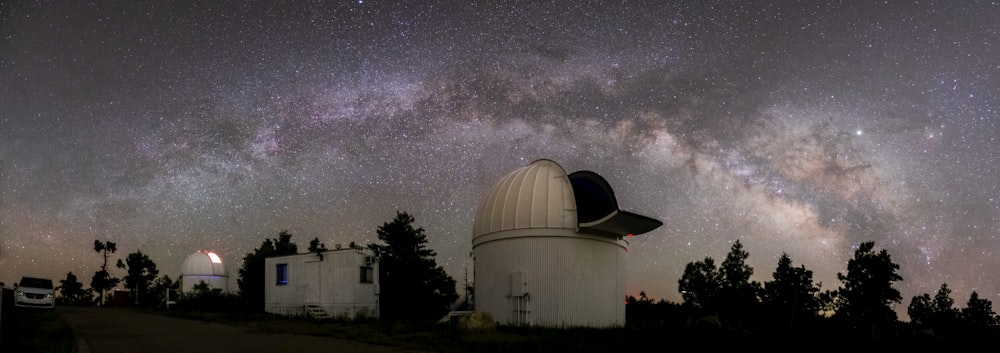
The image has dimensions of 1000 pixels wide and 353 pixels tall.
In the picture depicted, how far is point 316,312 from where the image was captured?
2883 centimetres

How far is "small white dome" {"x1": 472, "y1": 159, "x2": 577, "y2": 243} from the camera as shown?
2261 cm

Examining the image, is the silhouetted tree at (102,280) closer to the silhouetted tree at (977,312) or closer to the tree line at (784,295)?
the tree line at (784,295)

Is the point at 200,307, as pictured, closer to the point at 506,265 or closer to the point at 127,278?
the point at 506,265

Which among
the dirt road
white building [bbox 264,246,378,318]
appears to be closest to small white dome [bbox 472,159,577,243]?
white building [bbox 264,246,378,318]

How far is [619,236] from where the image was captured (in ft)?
79.5

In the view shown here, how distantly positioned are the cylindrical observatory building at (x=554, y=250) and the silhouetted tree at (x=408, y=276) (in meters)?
13.0

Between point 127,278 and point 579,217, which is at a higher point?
point 579,217

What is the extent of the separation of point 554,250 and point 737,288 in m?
35.3

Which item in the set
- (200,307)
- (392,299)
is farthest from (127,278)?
(392,299)

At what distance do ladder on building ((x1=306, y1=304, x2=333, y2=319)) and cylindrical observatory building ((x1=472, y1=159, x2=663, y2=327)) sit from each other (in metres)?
8.22

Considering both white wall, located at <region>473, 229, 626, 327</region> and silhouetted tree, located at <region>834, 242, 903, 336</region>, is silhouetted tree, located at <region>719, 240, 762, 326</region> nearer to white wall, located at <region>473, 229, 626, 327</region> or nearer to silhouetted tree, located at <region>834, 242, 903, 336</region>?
→ silhouetted tree, located at <region>834, 242, 903, 336</region>

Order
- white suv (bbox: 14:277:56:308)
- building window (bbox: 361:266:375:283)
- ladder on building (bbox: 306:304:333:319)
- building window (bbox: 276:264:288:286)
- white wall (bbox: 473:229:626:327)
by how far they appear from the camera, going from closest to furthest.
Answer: white wall (bbox: 473:229:626:327)
white suv (bbox: 14:277:56:308)
ladder on building (bbox: 306:304:333:319)
building window (bbox: 361:266:375:283)
building window (bbox: 276:264:288:286)

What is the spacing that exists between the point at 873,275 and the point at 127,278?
65.9 m

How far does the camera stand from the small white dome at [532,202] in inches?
890
